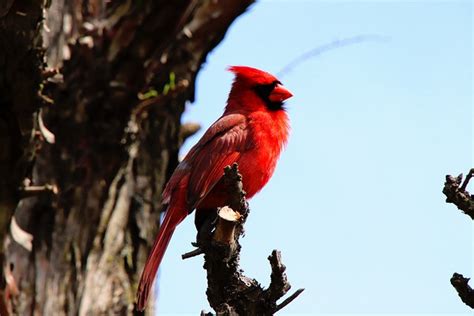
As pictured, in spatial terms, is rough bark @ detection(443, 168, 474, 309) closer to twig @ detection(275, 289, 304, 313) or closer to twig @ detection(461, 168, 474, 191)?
twig @ detection(461, 168, 474, 191)

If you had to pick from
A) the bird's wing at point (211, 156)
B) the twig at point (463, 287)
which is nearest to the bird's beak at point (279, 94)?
the bird's wing at point (211, 156)

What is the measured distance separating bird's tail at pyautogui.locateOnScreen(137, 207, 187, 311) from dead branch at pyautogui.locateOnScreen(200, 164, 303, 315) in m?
0.37

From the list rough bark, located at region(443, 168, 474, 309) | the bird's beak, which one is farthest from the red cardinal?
rough bark, located at region(443, 168, 474, 309)

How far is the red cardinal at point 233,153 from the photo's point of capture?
139 inches

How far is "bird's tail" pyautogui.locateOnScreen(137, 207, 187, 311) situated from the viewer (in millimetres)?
3293

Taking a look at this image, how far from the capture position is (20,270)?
4.49m

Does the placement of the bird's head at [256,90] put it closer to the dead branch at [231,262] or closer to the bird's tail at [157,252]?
the bird's tail at [157,252]

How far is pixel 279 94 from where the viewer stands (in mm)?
4125

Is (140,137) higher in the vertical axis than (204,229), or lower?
higher

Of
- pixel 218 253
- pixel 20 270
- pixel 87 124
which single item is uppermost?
pixel 87 124

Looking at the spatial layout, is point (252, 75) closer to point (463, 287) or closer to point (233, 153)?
point (233, 153)

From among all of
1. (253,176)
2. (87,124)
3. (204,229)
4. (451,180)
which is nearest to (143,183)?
(87,124)

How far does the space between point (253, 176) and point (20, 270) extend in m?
1.44

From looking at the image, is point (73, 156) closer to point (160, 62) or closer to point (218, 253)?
point (160, 62)
